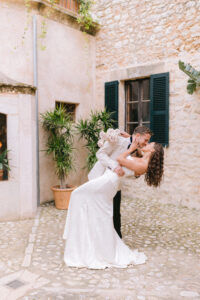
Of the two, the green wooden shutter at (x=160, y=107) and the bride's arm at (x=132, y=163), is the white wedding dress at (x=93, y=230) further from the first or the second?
the green wooden shutter at (x=160, y=107)

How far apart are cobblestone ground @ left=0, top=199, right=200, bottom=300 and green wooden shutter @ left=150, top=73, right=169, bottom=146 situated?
6.69 ft

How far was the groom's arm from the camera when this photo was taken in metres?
3.81

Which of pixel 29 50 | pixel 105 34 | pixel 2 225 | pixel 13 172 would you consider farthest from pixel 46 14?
pixel 2 225

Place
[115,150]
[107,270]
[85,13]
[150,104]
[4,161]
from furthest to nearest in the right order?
[85,13] < [150,104] < [4,161] < [115,150] < [107,270]

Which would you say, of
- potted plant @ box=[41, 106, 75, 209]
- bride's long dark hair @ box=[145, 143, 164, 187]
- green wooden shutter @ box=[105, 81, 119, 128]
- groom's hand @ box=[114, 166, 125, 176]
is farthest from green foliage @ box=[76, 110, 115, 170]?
bride's long dark hair @ box=[145, 143, 164, 187]

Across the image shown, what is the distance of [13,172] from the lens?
573cm

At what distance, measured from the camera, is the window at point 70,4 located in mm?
7433

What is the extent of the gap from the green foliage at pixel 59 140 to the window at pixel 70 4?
292 cm

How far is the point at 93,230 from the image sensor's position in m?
3.68

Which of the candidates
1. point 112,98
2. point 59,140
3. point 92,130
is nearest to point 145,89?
point 112,98

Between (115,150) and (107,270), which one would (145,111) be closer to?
(115,150)

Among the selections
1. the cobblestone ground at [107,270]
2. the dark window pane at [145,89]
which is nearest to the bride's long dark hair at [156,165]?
the cobblestone ground at [107,270]

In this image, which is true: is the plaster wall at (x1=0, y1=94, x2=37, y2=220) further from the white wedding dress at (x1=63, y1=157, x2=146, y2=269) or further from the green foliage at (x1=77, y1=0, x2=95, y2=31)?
the green foliage at (x1=77, y1=0, x2=95, y2=31)

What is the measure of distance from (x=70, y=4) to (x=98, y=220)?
20.2 ft
